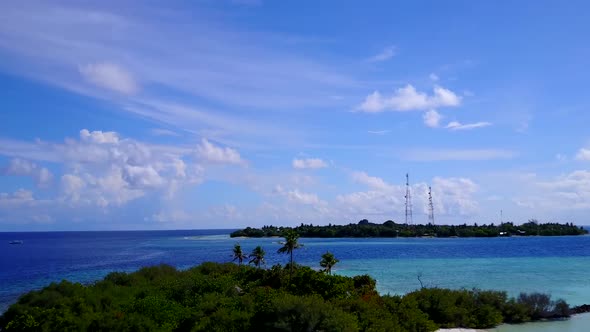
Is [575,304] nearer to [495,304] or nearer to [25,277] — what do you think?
[495,304]

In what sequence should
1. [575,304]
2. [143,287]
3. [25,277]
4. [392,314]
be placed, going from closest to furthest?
1. [392,314]
2. [143,287]
3. [575,304]
4. [25,277]

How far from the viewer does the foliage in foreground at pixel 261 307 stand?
3228 centimetres

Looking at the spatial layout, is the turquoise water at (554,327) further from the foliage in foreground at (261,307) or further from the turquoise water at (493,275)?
the turquoise water at (493,275)

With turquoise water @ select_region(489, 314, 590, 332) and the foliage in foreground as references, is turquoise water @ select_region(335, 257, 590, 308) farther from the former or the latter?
the foliage in foreground

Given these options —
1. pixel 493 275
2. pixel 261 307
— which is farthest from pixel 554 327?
pixel 493 275

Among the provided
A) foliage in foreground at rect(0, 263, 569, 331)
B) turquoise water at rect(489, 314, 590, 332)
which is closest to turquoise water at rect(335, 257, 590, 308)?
turquoise water at rect(489, 314, 590, 332)

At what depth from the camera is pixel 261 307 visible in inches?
1330

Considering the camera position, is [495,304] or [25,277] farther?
[25,277]

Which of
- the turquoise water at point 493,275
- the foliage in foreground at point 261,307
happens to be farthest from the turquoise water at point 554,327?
the turquoise water at point 493,275

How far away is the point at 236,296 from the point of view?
123 feet

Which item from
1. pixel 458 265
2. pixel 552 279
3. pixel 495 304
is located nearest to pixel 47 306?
pixel 495 304

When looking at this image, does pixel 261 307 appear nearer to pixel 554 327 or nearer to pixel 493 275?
pixel 554 327

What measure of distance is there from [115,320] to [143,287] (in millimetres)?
9614

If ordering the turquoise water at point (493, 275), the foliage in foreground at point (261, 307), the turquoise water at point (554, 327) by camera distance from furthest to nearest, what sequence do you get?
the turquoise water at point (493, 275)
the turquoise water at point (554, 327)
the foliage in foreground at point (261, 307)
